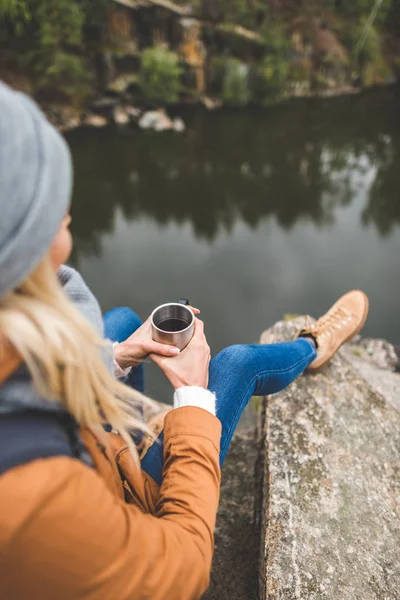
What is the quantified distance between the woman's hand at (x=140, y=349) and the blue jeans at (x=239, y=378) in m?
0.32

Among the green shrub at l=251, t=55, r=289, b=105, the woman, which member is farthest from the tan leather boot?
the green shrub at l=251, t=55, r=289, b=105

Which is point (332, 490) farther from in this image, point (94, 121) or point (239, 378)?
point (94, 121)

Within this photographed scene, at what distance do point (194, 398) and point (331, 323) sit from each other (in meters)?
1.73

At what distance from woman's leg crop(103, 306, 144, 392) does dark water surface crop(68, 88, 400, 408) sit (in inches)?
92.3

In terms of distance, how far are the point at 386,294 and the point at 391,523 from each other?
5.09 meters

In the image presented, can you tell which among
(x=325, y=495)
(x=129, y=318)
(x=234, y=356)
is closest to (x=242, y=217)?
(x=129, y=318)

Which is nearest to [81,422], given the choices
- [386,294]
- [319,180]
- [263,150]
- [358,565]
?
[358,565]

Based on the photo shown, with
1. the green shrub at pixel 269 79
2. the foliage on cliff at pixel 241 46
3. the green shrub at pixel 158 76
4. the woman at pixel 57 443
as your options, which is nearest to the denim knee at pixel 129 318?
the woman at pixel 57 443

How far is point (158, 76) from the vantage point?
44.0 feet

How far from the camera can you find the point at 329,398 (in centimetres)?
244


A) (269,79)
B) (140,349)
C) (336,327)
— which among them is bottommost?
(336,327)

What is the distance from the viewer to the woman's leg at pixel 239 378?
5.09 feet

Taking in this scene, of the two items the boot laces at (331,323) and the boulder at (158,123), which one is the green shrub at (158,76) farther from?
the boot laces at (331,323)

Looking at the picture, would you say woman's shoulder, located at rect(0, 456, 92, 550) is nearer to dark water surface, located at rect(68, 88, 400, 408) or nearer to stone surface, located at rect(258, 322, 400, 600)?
stone surface, located at rect(258, 322, 400, 600)
